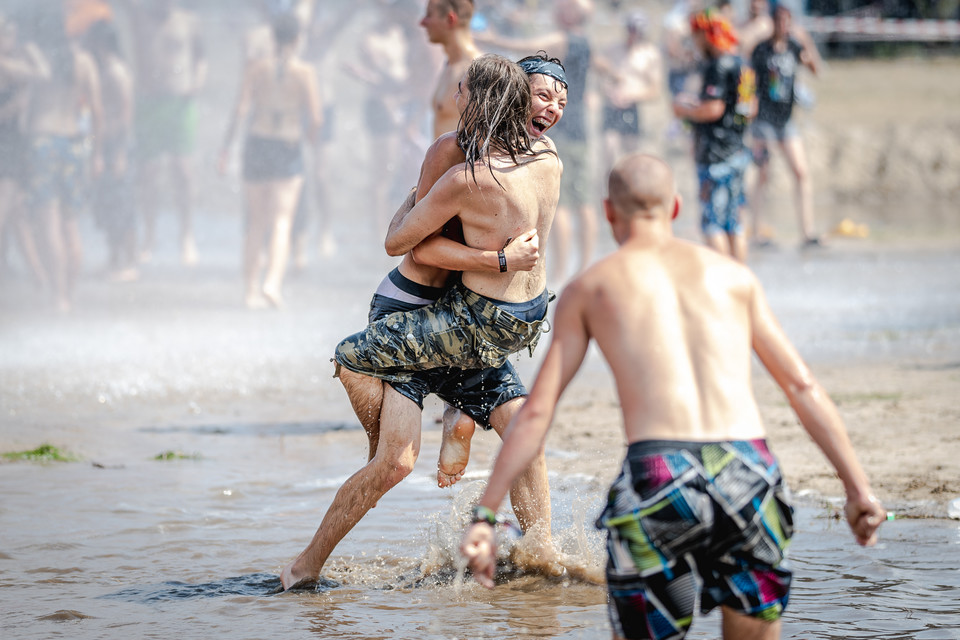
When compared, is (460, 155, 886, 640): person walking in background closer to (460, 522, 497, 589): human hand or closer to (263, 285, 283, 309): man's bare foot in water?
(460, 522, 497, 589): human hand

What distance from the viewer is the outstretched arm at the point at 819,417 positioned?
7.94 feet

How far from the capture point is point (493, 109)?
335 cm

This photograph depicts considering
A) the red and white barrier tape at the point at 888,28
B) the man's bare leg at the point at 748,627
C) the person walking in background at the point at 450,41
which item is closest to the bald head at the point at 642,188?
the man's bare leg at the point at 748,627

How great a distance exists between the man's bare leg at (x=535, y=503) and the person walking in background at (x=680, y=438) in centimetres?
126

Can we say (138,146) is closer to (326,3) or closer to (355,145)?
(326,3)

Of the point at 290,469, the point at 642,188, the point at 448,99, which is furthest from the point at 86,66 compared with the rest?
the point at 642,188

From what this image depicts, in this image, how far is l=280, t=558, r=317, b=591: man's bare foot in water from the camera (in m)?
3.68

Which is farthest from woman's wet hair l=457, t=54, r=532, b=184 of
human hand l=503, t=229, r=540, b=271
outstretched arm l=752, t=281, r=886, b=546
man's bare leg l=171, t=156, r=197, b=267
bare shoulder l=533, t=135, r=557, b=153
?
man's bare leg l=171, t=156, r=197, b=267

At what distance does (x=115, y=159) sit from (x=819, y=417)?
852cm

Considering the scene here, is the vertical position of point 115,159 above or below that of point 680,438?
above

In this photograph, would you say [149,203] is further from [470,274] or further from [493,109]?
[493,109]

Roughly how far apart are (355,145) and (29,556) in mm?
9750

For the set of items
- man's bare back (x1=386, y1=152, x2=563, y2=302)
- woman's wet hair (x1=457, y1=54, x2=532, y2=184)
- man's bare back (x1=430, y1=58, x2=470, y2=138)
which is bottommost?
man's bare back (x1=386, y1=152, x2=563, y2=302)

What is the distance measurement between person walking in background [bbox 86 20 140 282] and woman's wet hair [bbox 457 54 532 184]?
22.6 ft
